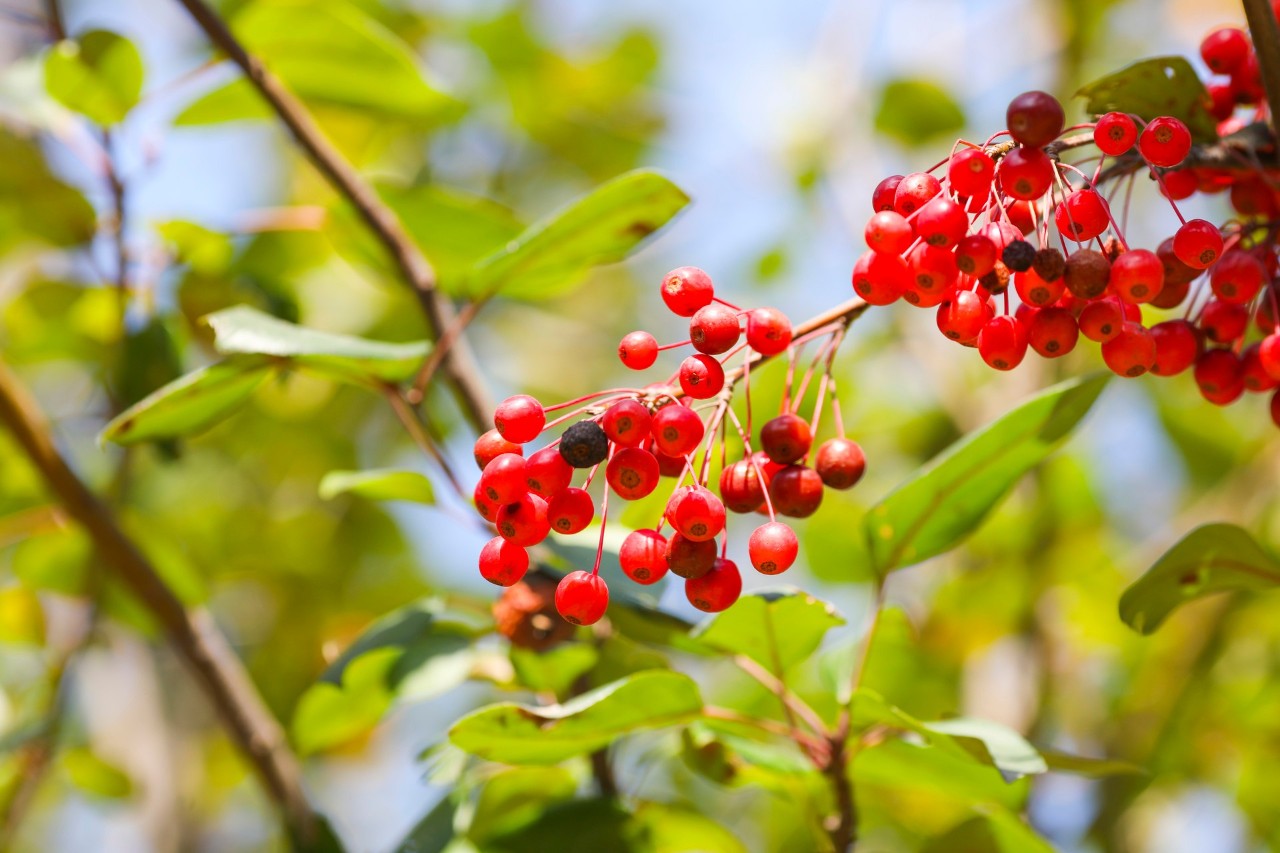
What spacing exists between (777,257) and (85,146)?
1.68 meters

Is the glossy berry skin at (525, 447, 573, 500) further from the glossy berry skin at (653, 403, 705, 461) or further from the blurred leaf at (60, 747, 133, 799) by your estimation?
the blurred leaf at (60, 747, 133, 799)

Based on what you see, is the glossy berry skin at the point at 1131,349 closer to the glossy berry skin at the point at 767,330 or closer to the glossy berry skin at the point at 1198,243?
the glossy berry skin at the point at 1198,243

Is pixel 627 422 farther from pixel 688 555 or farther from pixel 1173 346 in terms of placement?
pixel 1173 346

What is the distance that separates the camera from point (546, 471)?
104 cm

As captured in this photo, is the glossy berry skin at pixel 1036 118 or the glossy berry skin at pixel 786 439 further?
the glossy berry skin at pixel 786 439

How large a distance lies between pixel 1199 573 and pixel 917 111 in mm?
1721

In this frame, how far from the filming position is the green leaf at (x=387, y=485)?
1461 millimetres

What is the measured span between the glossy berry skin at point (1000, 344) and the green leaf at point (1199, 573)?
396 millimetres

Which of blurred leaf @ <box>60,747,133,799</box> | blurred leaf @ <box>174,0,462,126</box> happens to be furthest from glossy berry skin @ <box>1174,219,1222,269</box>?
blurred leaf @ <box>60,747,133,799</box>

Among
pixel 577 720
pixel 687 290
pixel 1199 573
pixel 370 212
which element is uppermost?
pixel 687 290

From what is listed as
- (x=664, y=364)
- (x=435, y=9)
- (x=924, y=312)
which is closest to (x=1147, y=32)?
(x=924, y=312)

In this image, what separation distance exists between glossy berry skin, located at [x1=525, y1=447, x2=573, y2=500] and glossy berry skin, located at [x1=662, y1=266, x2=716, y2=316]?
17 centimetres

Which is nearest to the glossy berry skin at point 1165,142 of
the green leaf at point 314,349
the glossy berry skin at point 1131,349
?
the glossy berry skin at point 1131,349

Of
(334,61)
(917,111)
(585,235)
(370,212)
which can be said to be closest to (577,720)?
(585,235)
